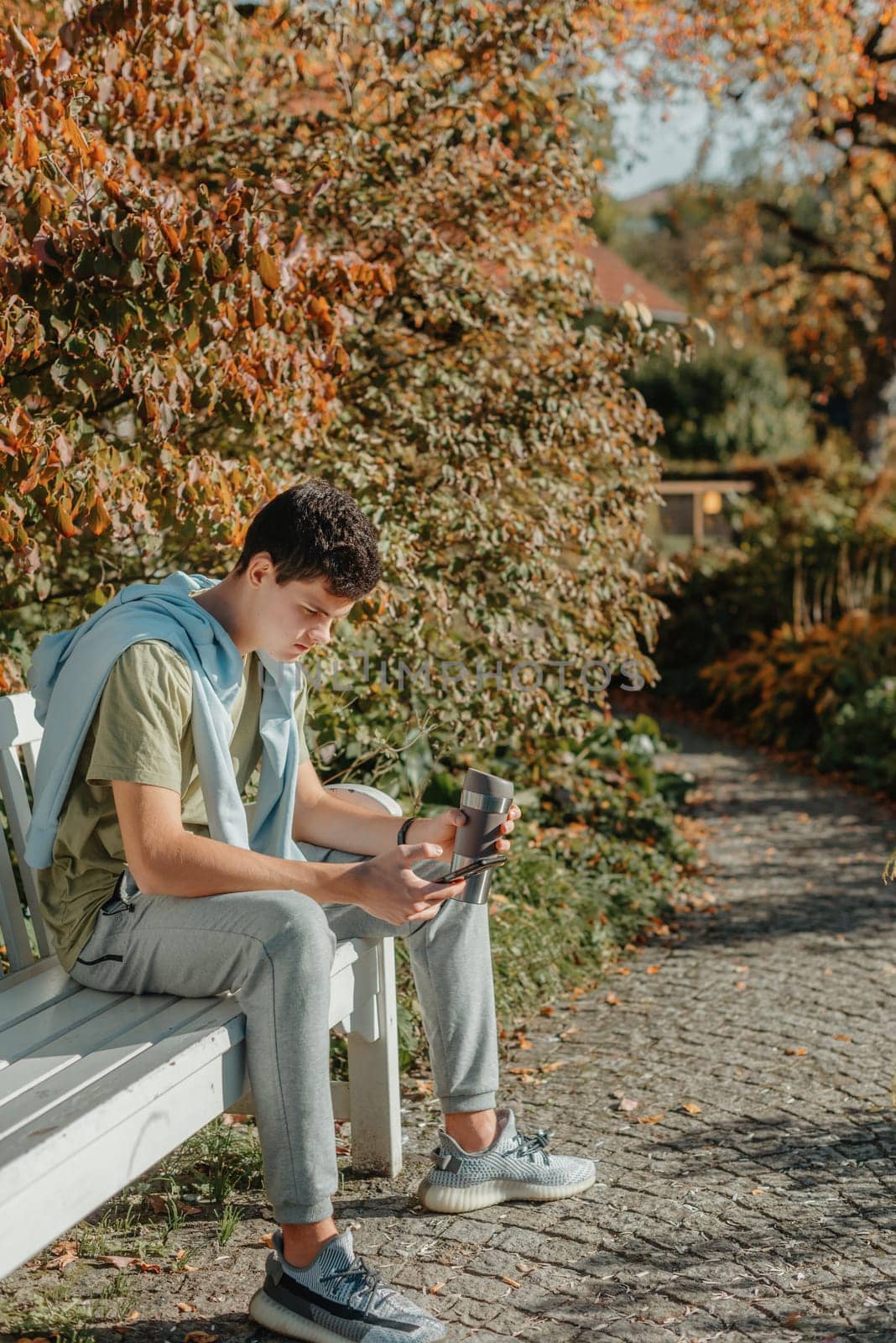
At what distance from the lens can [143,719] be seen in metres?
2.41

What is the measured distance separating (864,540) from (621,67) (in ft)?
13.0

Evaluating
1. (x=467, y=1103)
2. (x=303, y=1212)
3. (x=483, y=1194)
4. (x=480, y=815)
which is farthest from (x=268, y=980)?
(x=483, y=1194)

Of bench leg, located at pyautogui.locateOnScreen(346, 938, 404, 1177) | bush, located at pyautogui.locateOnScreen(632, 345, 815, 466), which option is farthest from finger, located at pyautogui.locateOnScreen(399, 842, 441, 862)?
bush, located at pyautogui.locateOnScreen(632, 345, 815, 466)

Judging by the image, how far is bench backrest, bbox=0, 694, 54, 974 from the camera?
9.39ft

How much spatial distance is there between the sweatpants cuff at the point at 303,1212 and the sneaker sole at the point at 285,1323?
17 cm

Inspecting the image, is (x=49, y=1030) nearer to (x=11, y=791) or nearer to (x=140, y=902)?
(x=140, y=902)

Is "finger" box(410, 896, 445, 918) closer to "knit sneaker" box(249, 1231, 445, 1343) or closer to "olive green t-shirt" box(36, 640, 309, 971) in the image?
"olive green t-shirt" box(36, 640, 309, 971)

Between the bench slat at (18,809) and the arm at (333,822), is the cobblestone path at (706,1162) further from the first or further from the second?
the bench slat at (18,809)

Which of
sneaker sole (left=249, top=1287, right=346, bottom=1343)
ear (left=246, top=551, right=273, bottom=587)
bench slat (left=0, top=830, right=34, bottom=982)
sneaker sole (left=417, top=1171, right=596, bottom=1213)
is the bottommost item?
sneaker sole (left=417, top=1171, right=596, bottom=1213)

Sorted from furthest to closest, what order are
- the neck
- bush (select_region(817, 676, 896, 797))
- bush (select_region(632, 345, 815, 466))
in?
bush (select_region(632, 345, 815, 466)), bush (select_region(817, 676, 896, 797)), the neck

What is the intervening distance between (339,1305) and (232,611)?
1.30m

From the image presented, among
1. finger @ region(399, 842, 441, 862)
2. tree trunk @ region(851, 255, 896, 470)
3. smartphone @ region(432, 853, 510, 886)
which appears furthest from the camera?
tree trunk @ region(851, 255, 896, 470)

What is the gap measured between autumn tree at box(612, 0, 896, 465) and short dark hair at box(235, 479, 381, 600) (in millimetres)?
6059

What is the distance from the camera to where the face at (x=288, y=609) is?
260cm
